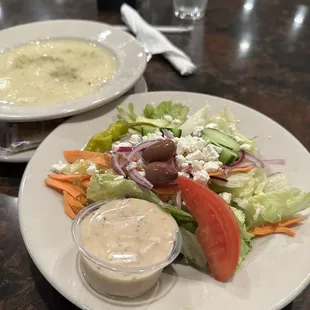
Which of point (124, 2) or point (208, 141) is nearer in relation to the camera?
point (208, 141)

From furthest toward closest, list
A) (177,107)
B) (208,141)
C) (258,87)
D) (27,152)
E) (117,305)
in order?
(258,87)
(177,107)
(27,152)
(208,141)
(117,305)

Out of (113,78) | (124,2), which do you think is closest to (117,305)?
(113,78)

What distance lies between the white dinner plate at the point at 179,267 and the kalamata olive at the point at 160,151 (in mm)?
298

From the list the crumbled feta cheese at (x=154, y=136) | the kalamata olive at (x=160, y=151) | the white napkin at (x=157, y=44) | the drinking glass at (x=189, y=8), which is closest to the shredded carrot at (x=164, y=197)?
the kalamata olive at (x=160, y=151)

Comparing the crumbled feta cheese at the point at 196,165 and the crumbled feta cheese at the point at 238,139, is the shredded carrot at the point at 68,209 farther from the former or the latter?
the crumbled feta cheese at the point at 238,139

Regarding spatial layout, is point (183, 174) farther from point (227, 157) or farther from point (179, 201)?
point (227, 157)

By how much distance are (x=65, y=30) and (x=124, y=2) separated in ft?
1.98

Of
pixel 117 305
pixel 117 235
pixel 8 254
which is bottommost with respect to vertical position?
pixel 8 254

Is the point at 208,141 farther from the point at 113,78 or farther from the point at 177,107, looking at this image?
the point at 113,78

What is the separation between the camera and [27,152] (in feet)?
5.65

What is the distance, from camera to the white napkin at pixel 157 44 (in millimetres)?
2336

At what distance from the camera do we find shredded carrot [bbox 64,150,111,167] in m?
1.57

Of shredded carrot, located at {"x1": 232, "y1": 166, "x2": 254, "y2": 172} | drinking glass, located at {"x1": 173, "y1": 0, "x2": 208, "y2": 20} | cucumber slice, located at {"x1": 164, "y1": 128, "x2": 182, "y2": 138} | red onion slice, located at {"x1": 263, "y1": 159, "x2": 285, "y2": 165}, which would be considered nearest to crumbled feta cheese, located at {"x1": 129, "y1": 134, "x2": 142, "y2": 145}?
cucumber slice, located at {"x1": 164, "y1": 128, "x2": 182, "y2": 138}

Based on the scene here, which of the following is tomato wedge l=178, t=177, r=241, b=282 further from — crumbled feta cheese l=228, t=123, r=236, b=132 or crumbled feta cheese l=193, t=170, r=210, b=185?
crumbled feta cheese l=228, t=123, r=236, b=132
